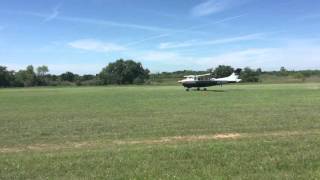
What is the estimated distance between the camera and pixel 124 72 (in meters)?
176

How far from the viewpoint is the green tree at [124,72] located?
173 metres

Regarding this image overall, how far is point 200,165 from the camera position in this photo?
10117 millimetres

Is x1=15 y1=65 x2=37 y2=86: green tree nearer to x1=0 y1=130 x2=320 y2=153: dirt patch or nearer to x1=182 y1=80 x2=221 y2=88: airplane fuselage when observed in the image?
x1=182 y1=80 x2=221 y2=88: airplane fuselage

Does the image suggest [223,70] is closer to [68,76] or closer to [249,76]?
[249,76]

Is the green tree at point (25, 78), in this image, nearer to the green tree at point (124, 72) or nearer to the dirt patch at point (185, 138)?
the green tree at point (124, 72)

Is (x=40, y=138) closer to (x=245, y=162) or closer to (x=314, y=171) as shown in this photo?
(x=245, y=162)

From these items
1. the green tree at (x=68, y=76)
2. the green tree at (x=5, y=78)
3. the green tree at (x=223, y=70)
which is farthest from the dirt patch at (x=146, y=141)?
the green tree at (x=68, y=76)

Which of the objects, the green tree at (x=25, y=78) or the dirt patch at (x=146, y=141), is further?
the green tree at (x=25, y=78)

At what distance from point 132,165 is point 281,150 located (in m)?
3.73

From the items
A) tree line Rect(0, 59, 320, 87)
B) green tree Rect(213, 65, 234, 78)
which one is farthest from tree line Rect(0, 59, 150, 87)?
green tree Rect(213, 65, 234, 78)

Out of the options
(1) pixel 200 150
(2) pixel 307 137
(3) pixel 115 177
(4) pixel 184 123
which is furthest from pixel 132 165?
(4) pixel 184 123

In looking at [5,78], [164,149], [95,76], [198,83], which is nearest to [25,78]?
[5,78]

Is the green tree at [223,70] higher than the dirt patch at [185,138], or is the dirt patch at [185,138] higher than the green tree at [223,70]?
the green tree at [223,70]

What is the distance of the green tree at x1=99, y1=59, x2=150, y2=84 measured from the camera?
172625 millimetres
